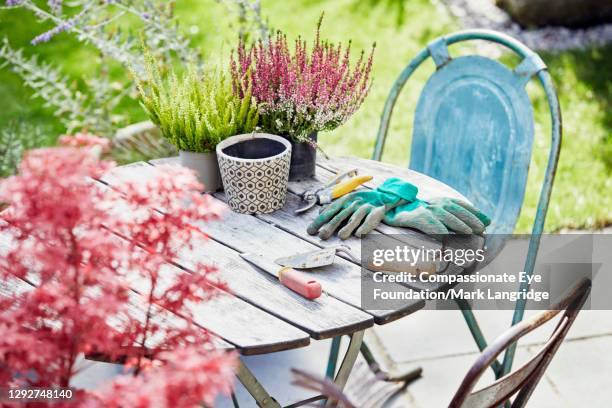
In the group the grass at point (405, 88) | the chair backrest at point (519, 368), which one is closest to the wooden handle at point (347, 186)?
the chair backrest at point (519, 368)

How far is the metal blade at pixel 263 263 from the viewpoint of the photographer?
1.82 m

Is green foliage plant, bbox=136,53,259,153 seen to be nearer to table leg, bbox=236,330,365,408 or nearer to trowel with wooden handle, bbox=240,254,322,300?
trowel with wooden handle, bbox=240,254,322,300

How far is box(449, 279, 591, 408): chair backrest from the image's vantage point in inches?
53.7

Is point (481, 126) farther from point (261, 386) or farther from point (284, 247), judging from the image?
point (261, 386)

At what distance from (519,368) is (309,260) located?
1.82 feet

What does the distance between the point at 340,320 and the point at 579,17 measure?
473 cm

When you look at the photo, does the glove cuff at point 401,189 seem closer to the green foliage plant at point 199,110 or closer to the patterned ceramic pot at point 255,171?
the patterned ceramic pot at point 255,171

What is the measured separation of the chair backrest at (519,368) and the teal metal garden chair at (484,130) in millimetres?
835

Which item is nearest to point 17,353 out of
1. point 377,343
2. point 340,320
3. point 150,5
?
point 340,320

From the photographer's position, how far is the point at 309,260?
1.84 meters

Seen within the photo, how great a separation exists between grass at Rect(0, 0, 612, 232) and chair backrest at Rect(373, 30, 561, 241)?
105 cm

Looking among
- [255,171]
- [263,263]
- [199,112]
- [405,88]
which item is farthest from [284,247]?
[405,88]

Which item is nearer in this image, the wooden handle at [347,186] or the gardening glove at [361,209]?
the gardening glove at [361,209]

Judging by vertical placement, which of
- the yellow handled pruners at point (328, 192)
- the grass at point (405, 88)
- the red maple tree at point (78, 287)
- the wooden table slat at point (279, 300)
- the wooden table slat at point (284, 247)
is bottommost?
the grass at point (405, 88)
